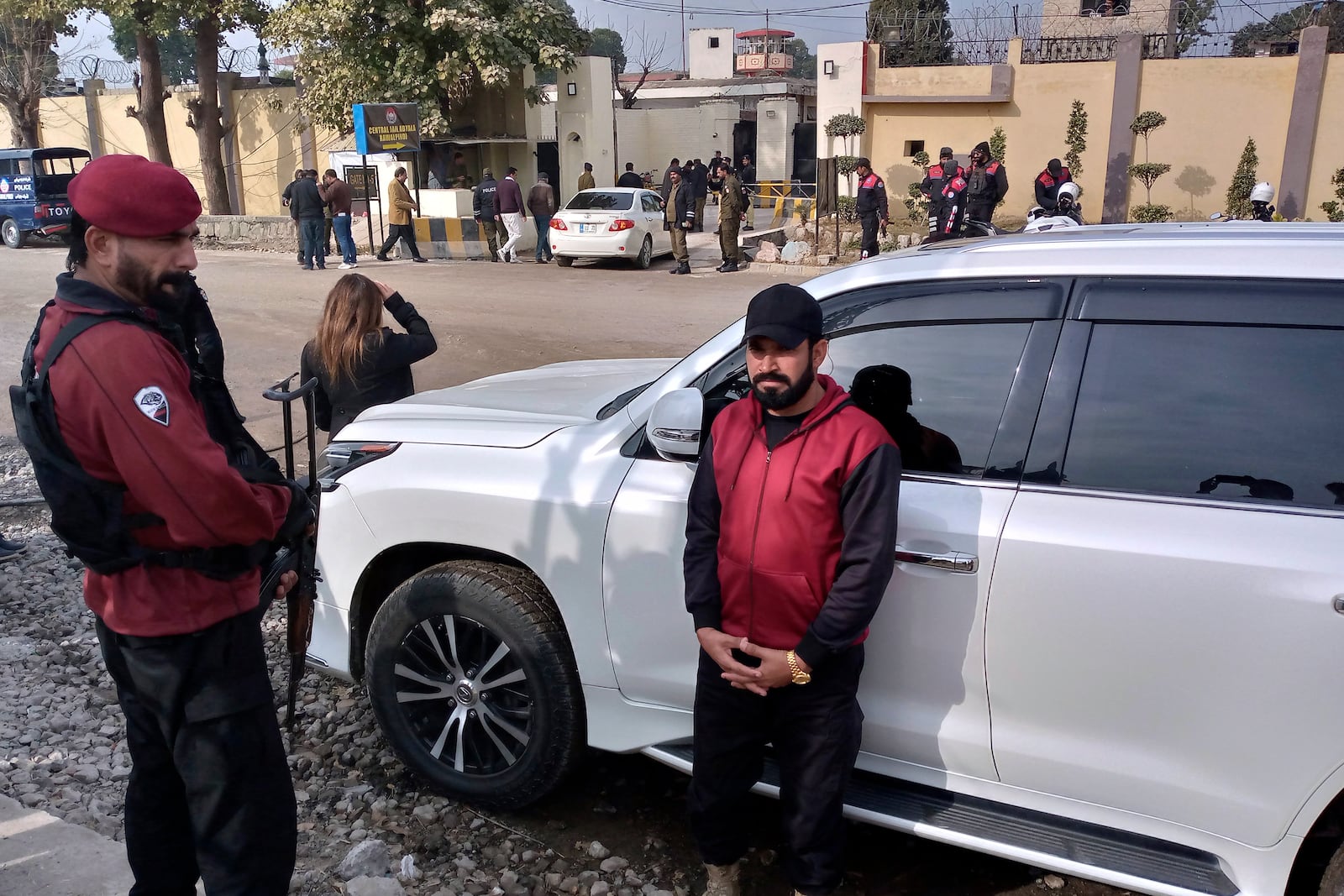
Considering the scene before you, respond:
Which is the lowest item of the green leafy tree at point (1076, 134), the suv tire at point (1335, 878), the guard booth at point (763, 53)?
the suv tire at point (1335, 878)

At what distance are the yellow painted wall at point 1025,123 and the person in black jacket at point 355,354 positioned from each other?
66.3ft

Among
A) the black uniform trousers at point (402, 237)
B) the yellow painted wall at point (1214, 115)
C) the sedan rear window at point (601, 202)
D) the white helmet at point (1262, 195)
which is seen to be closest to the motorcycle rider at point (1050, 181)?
the white helmet at point (1262, 195)

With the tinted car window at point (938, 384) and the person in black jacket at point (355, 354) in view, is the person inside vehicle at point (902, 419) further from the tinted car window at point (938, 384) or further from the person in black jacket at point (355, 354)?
the person in black jacket at point (355, 354)

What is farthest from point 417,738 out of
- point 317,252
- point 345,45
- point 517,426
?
point 345,45

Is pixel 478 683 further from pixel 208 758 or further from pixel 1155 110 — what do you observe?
pixel 1155 110

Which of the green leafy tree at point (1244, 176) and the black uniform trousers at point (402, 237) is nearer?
the black uniform trousers at point (402, 237)

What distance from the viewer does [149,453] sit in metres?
2.08

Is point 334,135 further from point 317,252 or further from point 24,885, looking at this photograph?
point 24,885

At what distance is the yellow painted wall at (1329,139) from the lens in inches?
798

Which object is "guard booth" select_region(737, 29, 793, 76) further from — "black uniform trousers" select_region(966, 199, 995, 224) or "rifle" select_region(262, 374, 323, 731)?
"rifle" select_region(262, 374, 323, 731)

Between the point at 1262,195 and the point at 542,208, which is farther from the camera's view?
the point at 542,208

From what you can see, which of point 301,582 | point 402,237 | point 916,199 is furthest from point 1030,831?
point 916,199

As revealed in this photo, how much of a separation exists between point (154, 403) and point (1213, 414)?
2.27 meters

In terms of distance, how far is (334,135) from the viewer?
2708cm
